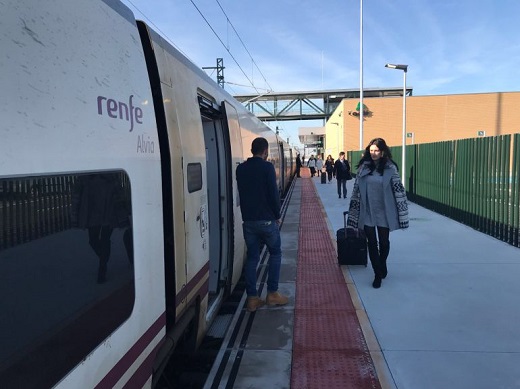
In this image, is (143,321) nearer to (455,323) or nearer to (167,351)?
(167,351)

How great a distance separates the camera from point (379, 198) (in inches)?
219

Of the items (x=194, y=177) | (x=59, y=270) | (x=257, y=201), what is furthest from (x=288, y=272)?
(x=59, y=270)

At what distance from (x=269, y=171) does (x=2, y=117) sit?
11.9 feet

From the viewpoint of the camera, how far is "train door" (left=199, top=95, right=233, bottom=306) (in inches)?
195

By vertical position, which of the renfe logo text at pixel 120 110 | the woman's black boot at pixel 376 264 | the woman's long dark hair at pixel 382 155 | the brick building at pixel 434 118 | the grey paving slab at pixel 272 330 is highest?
the brick building at pixel 434 118

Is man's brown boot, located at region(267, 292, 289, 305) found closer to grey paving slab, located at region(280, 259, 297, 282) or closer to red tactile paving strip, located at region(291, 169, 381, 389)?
red tactile paving strip, located at region(291, 169, 381, 389)

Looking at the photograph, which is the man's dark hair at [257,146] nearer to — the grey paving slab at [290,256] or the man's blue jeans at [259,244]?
the man's blue jeans at [259,244]

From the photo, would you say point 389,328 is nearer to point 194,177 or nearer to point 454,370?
point 454,370

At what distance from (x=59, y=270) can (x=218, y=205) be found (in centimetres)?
334

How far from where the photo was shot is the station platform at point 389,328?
3.56m

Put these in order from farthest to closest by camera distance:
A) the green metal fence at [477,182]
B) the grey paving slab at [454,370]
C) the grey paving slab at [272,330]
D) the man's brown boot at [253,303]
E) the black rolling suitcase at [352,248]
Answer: the green metal fence at [477,182], the black rolling suitcase at [352,248], the man's brown boot at [253,303], the grey paving slab at [272,330], the grey paving slab at [454,370]

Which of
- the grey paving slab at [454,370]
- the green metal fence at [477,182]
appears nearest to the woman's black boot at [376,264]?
the grey paving slab at [454,370]

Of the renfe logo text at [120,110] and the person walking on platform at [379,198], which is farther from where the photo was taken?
the person walking on platform at [379,198]

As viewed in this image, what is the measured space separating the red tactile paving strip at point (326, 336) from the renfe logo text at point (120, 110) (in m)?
2.38
